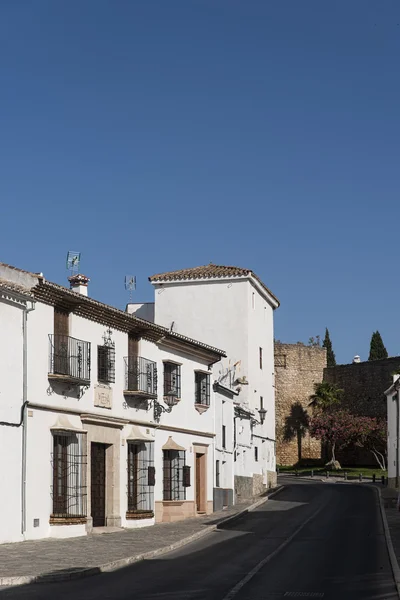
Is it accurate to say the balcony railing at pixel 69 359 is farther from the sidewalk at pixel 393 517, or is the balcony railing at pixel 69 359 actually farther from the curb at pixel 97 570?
the sidewalk at pixel 393 517

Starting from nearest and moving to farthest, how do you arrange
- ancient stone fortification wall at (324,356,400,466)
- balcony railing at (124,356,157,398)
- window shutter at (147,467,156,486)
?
balcony railing at (124,356,157,398) → window shutter at (147,467,156,486) → ancient stone fortification wall at (324,356,400,466)

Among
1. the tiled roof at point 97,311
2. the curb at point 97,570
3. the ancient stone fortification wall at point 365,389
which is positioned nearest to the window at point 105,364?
the tiled roof at point 97,311

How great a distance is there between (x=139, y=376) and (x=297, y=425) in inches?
2051

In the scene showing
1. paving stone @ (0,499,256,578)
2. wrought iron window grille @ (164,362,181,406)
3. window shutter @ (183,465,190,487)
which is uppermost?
wrought iron window grille @ (164,362,181,406)

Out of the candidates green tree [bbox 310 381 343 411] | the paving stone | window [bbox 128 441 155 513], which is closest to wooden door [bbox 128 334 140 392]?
window [bbox 128 441 155 513]

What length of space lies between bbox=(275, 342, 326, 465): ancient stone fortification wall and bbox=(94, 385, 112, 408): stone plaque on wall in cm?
5248

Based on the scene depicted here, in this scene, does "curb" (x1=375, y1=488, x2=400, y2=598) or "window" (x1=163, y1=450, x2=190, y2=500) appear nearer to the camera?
"curb" (x1=375, y1=488, x2=400, y2=598)

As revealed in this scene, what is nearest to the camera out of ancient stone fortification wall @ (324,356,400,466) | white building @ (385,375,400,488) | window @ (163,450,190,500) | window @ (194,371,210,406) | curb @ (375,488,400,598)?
curb @ (375,488,400,598)

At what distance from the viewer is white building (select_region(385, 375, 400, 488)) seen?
5047 cm

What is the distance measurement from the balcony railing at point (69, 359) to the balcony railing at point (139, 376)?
3075 mm

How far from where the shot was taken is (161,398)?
33.3 m

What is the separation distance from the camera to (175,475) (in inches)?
1340

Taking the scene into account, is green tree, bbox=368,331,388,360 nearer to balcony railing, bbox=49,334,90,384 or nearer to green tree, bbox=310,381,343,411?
green tree, bbox=310,381,343,411

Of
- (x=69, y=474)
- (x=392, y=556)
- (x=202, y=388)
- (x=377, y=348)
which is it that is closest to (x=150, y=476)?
(x=69, y=474)
